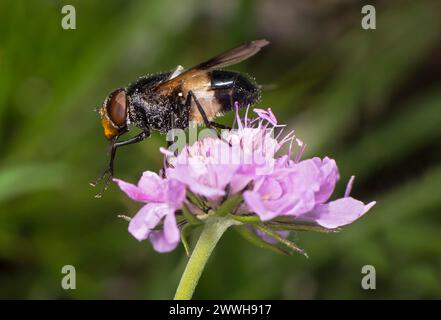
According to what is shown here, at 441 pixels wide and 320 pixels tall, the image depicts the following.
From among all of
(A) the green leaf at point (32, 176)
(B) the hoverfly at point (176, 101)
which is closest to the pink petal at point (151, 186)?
(B) the hoverfly at point (176, 101)

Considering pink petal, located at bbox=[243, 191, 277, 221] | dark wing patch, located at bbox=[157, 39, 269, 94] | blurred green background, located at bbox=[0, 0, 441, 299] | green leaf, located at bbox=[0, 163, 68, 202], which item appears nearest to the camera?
pink petal, located at bbox=[243, 191, 277, 221]

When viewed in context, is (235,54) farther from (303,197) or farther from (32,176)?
(32,176)

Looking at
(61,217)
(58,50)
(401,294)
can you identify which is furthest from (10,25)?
(401,294)

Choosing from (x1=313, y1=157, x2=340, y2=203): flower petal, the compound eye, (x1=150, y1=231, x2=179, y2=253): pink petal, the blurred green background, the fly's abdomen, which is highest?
the fly's abdomen

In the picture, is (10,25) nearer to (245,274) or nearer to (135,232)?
(245,274)

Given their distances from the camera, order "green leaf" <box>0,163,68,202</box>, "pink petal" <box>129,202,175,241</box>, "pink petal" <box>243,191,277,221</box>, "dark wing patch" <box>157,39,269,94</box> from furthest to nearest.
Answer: "green leaf" <box>0,163,68,202</box> → "dark wing patch" <box>157,39,269,94</box> → "pink petal" <box>129,202,175,241</box> → "pink petal" <box>243,191,277,221</box>

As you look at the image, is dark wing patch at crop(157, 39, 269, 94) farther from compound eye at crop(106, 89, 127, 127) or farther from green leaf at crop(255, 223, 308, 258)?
green leaf at crop(255, 223, 308, 258)

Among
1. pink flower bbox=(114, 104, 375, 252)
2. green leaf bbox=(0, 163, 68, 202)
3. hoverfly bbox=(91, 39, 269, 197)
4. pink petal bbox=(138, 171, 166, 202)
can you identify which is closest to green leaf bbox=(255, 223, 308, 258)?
pink flower bbox=(114, 104, 375, 252)

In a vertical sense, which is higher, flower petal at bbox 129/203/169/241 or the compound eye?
the compound eye
